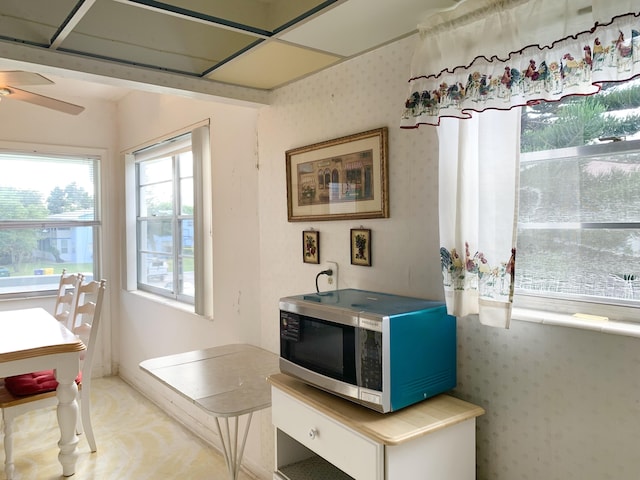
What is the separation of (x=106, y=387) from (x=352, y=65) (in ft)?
12.0

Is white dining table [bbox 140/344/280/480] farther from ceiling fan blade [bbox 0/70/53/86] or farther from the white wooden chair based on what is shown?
ceiling fan blade [bbox 0/70/53/86]

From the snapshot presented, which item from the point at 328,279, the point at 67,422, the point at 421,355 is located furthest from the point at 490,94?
the point at 67,422

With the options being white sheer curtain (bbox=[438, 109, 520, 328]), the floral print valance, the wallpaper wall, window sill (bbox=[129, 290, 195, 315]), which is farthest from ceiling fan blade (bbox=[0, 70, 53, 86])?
white sheer curtain (bbox=[438, 109, 520, 328])

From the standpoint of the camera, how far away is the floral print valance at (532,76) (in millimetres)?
1109

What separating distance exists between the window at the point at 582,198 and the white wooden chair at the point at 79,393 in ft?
8.78

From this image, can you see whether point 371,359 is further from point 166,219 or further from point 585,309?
point 166,219

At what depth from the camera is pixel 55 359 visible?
A: 2584 mm

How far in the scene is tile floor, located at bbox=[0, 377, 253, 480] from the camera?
2.81 metres

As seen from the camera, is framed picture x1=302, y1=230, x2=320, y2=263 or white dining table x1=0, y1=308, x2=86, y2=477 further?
white dining table x1=0, y1=308, x2=86, y2=477

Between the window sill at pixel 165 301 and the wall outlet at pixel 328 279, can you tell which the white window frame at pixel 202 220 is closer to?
the window sill at pixel 165 301

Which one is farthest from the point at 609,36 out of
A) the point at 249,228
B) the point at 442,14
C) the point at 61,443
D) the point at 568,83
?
the point at 61,443

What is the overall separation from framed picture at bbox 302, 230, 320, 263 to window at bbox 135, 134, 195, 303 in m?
1.52

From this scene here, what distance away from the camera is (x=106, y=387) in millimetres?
4293

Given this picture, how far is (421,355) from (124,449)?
2.47 m
